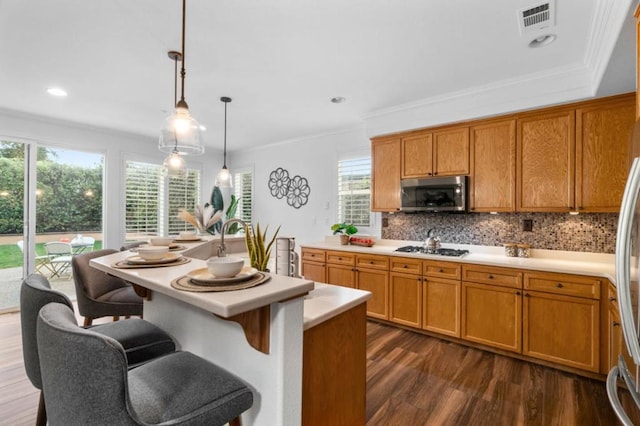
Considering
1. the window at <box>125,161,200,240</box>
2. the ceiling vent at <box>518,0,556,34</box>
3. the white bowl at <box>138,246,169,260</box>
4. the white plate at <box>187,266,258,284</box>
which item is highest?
the ceiling vent at <box>518,0,556,34</box>

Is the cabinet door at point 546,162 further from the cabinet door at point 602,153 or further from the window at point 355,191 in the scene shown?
the window at point 355,191

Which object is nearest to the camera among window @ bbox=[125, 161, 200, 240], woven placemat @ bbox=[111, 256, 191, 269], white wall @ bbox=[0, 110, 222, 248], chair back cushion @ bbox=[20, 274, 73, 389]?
chair back cushion @ bbox=[20, 274, 73, 389]

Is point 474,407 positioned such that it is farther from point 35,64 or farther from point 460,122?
point 35,64

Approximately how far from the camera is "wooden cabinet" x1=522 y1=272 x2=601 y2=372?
94.9 inches

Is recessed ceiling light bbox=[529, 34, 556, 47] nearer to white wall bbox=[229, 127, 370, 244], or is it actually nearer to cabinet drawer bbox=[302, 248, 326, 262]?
white wall bbox=[229, 127, 370, 244]

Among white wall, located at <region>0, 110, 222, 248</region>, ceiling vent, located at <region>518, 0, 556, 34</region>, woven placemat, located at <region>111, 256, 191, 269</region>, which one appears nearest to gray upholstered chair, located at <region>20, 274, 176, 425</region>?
woven placemat, located at <region>111, 256, 191, 269</region>

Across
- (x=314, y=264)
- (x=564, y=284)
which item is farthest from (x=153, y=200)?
(x=564, y=284)

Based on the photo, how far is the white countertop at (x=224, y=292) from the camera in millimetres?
894

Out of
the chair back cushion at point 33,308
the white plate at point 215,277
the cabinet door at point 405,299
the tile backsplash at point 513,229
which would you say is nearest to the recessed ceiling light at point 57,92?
the chair back cushion at point 33,308

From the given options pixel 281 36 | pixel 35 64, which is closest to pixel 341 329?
pixel 281 36

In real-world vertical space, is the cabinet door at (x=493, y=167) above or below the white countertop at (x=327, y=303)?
above

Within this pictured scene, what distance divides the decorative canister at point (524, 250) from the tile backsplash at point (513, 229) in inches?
5.6

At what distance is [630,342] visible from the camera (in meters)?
1.09

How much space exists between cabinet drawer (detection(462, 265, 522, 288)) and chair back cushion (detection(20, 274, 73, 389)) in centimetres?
304
